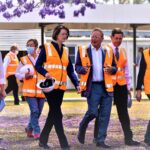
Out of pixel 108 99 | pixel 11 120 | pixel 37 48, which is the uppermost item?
pixel 37 48

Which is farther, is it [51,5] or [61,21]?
[61,21]

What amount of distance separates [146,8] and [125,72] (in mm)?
12334

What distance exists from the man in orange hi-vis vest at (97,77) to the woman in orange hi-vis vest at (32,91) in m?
1.21

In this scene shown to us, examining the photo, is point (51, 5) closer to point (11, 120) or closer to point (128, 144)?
point (11, 120)

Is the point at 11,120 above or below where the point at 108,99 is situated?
below

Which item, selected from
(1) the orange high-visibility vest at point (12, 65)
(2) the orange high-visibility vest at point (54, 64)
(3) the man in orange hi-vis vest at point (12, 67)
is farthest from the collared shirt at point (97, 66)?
(1) the orange high-visibility vest at point (12, 65)

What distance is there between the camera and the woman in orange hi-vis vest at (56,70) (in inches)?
355

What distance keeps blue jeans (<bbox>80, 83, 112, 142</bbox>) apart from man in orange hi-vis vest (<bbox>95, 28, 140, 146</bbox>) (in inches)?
9.6

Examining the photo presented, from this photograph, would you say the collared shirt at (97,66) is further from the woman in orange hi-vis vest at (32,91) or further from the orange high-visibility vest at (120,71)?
the woman in orange hi-vis vest at (32,91)

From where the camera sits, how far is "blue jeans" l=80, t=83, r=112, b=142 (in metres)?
9.55

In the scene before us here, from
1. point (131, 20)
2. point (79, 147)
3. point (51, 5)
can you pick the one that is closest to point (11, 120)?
point (51, 5)

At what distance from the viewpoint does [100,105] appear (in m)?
9.71

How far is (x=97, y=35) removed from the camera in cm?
960

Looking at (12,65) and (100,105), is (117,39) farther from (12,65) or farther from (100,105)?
(12,65)
